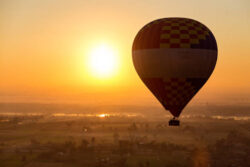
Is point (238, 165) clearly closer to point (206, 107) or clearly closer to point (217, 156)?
point (217, 156)

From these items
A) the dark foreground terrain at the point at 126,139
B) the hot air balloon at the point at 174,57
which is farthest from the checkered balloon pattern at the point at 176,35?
the dark foreground terrain at the point at 126,139

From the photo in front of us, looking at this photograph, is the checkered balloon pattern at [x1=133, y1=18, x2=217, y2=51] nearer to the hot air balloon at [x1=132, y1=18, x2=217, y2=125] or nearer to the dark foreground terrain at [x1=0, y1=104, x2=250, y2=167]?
the hot air balloon at [x1=132, y1=18, x2=217, y2=125]

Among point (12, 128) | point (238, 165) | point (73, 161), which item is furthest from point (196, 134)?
point (12, 128)

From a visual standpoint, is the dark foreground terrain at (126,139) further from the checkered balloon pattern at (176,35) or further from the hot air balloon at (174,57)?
the checkered balloon pattern at (176,35)

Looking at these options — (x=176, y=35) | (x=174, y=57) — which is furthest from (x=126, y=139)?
(x=176, y=35)

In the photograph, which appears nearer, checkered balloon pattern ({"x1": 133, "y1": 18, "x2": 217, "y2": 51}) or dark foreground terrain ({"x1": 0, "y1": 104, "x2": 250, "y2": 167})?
checkered balloon pattern ({"x1": 133, "y1": 18, "x2": 217, "y2": 51})

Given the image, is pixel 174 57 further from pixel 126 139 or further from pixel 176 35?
pixel 126 139

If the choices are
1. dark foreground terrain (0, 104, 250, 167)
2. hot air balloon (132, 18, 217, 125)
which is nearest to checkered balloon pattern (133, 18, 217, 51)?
hot air balloon (132, 18, 217, 125)
